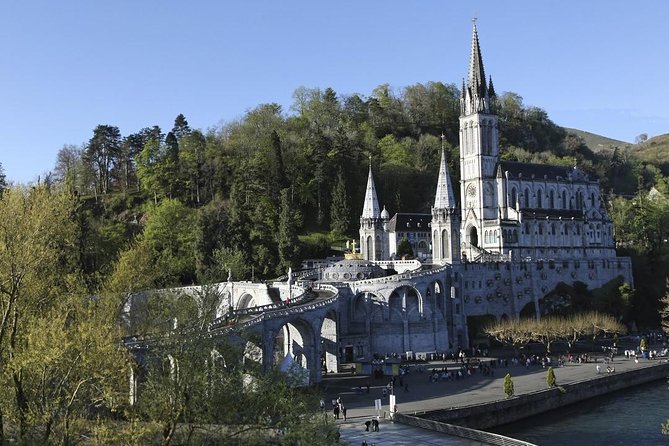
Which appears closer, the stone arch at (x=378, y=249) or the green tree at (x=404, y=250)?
the green tree at (x=404, y=250)

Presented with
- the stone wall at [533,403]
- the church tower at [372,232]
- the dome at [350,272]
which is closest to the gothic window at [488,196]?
the church tower at [372,232]

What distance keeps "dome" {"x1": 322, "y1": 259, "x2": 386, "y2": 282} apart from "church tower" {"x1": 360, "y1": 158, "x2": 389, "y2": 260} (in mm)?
13084

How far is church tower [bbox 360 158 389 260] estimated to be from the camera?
85.1m

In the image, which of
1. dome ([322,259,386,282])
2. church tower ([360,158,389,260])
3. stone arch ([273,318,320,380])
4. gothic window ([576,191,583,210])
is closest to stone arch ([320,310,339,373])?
stone arch ([273,318,320,380])

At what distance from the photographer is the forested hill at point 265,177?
80.9 meters

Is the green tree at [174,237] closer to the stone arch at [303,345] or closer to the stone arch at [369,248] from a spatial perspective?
the stone arch at [369,248]

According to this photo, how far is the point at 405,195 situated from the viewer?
106m

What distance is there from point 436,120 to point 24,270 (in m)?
Result: 114

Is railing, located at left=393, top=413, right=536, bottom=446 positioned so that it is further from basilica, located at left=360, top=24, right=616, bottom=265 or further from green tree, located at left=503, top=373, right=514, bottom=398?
basilica, located at left=360, top=24, right=616, bottom=265

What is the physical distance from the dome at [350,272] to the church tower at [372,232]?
13084 mm

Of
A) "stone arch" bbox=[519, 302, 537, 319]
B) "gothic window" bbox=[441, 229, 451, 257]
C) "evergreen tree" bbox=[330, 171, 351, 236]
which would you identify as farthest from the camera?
"evergreen tree" bbox=[330, 171, 351, 236]

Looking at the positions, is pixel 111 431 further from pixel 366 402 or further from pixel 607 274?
pixel 607 274

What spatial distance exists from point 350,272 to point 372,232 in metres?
15.6

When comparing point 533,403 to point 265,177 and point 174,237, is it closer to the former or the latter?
point 174,237
